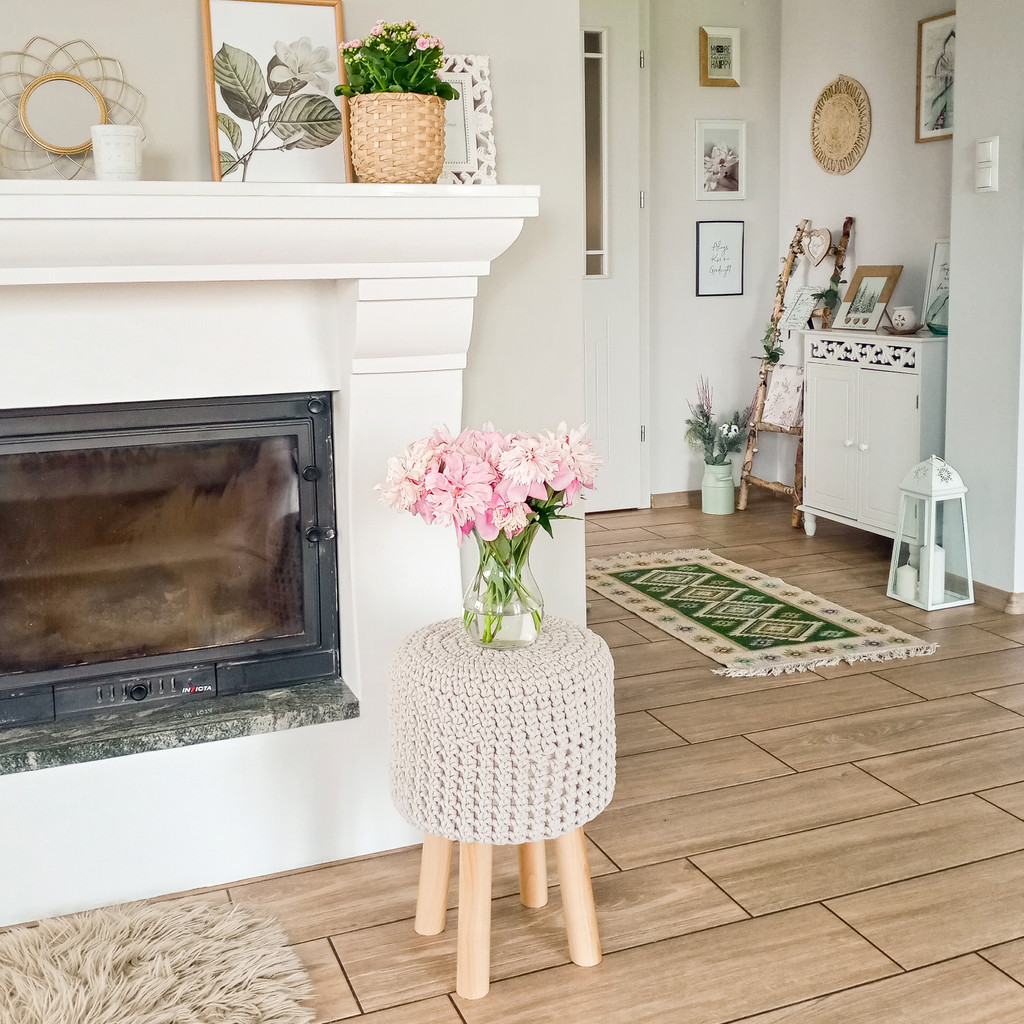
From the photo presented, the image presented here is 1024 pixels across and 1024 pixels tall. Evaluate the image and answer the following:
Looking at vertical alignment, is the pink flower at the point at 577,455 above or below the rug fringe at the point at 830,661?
above

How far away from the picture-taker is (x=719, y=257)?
5477 mm

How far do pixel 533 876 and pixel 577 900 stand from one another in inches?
8.6

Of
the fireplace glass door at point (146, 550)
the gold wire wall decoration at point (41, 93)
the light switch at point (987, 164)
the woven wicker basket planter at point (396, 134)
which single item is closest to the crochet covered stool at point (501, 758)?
the fireplace glass door at point (146, 550)

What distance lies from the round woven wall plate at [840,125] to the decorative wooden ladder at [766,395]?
0.27 m

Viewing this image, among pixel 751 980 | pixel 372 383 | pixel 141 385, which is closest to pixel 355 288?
pixel 372 383

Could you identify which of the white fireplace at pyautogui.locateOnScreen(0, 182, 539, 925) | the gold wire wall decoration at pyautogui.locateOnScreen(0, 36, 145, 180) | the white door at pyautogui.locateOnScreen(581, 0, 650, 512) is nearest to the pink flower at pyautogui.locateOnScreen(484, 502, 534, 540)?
the white fireplace at pyautogui.locateOnScreen(0, 182, 539, 925)

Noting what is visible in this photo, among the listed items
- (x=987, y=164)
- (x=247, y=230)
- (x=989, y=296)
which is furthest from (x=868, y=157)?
(x=247, y=230)

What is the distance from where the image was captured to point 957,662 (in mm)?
3355

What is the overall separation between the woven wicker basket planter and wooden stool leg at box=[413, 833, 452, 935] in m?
1.11

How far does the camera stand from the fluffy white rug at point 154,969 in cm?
176

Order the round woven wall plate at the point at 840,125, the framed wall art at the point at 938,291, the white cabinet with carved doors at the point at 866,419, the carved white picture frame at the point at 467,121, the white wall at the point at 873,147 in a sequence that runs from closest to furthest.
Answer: the carved white picture frame at the point at 467,121 < the white cabinet with carved doors at the point at 866,419 < the framed wall art at the point at 938,291 < the white wall at the point at 873,147 < the round woven wall plate at the point at 840,125

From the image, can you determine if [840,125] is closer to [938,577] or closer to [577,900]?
[938,577]

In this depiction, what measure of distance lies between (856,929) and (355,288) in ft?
4.58

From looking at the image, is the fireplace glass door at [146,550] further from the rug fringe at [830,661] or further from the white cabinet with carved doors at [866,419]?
the white cabinet with carved doors at [866,419]
